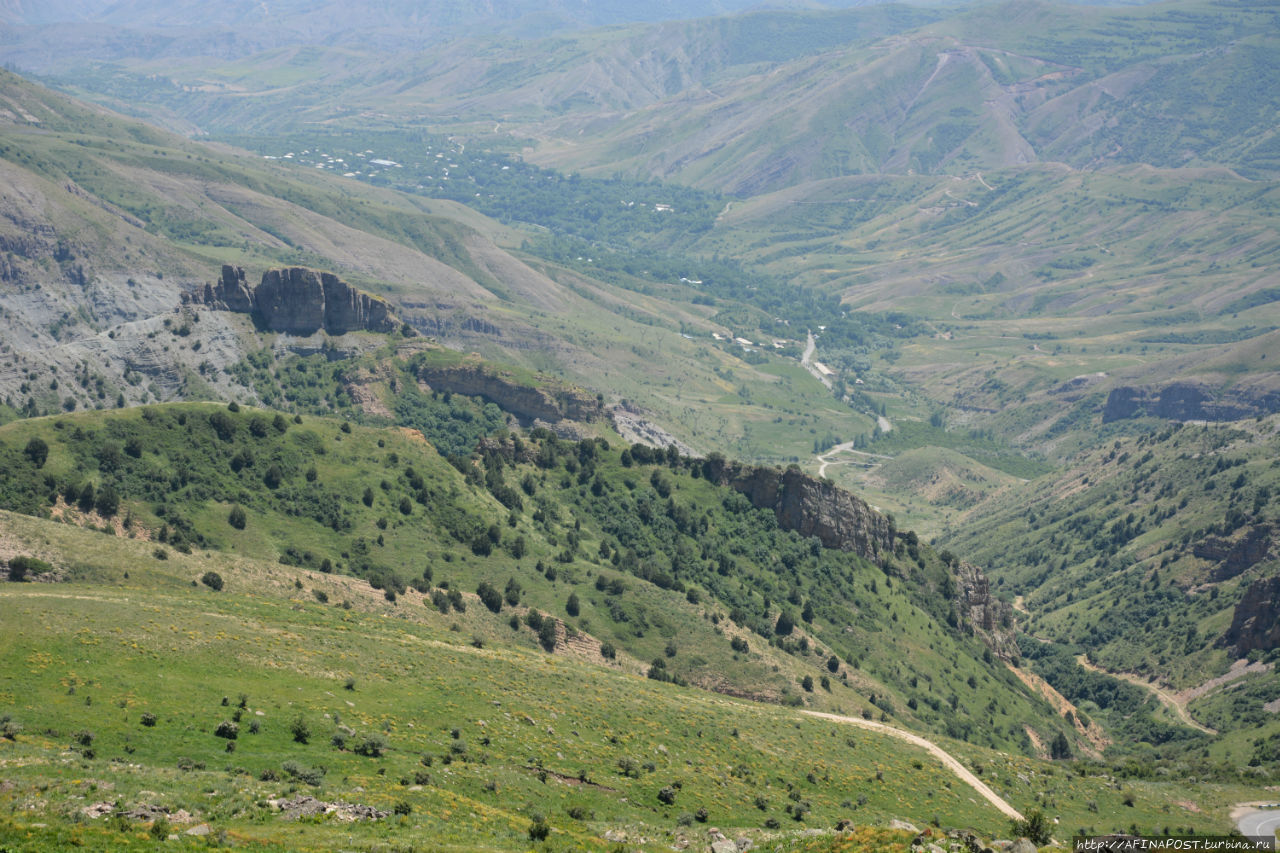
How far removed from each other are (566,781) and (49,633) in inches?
1314

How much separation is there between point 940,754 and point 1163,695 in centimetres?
8900

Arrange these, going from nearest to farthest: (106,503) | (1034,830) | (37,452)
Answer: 1. (1034,830)
2. (106,503)
3. (37,452)

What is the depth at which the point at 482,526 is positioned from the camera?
140625mm

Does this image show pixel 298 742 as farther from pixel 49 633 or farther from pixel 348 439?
pixel 348 439

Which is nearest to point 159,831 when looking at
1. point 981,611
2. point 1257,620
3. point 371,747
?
point 371,747

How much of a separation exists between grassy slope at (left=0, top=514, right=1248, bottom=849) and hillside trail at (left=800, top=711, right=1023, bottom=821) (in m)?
2.02

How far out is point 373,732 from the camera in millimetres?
71062

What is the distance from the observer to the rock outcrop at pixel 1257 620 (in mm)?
168125

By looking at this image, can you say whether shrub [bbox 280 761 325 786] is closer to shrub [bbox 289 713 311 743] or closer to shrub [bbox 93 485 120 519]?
shrub [bbox 289 713 311 743]

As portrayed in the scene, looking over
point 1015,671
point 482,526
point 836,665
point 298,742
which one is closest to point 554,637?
point 482,526

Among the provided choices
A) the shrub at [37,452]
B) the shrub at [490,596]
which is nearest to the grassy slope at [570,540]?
the shrub at [37,452]

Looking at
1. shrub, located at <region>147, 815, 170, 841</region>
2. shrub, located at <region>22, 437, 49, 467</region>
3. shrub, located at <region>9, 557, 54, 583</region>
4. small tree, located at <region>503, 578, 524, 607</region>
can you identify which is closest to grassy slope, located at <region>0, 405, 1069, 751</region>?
shrub, located at <region>22, 437, 49, 467</region>

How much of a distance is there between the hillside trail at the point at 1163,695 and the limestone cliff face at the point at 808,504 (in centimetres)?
4571

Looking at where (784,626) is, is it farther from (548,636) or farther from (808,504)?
(548,636)
